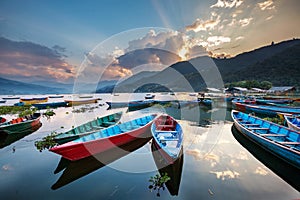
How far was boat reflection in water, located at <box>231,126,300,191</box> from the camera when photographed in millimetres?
5334

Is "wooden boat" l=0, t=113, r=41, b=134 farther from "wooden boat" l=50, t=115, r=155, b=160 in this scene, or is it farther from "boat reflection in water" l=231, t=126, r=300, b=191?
"boat reflection in water" l=231, t=126, r=300, b=191

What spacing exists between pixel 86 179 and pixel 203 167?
4804 mm

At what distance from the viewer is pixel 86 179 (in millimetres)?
5680

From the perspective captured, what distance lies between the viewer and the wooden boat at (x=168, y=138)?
18.1 feet

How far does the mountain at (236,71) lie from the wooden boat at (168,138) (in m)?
23.4

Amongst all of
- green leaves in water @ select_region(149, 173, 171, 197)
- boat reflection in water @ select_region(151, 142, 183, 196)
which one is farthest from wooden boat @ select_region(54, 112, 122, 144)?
green leaves in water @ select_region(149, 173, 171, 197)

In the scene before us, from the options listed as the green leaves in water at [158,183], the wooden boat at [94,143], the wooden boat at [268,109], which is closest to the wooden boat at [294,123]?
the wooden boat at [268,109]

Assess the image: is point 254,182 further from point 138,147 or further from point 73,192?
point 73,192

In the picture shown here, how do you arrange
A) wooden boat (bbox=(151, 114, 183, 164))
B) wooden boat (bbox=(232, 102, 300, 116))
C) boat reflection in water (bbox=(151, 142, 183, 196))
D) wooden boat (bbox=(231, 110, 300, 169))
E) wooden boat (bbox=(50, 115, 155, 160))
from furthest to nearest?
wooden boat (bbox=(232, 102, 300, 116))
wooden boat (bbox=(50, 115, 155, 160))
wooden boat (bbox=(231, 110, 300, 169))
wooden boat (bbox=(151, 114, 183, 164))
boat reflection in water (bbox=(151, 142, 183, 196))

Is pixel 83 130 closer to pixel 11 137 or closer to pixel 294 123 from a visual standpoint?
pixel 11 137

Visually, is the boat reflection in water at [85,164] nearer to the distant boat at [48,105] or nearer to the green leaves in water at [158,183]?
the green leaves in water at [158,183]

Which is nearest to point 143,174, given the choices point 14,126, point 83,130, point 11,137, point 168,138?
point 168,138

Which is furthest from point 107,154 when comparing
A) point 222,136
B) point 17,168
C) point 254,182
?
point 222,136

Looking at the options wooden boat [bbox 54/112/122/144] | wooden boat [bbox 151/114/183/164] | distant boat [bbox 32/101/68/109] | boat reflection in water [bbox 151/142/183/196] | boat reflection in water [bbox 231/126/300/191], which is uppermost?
distant boat [bbox 32/101/68/109]
